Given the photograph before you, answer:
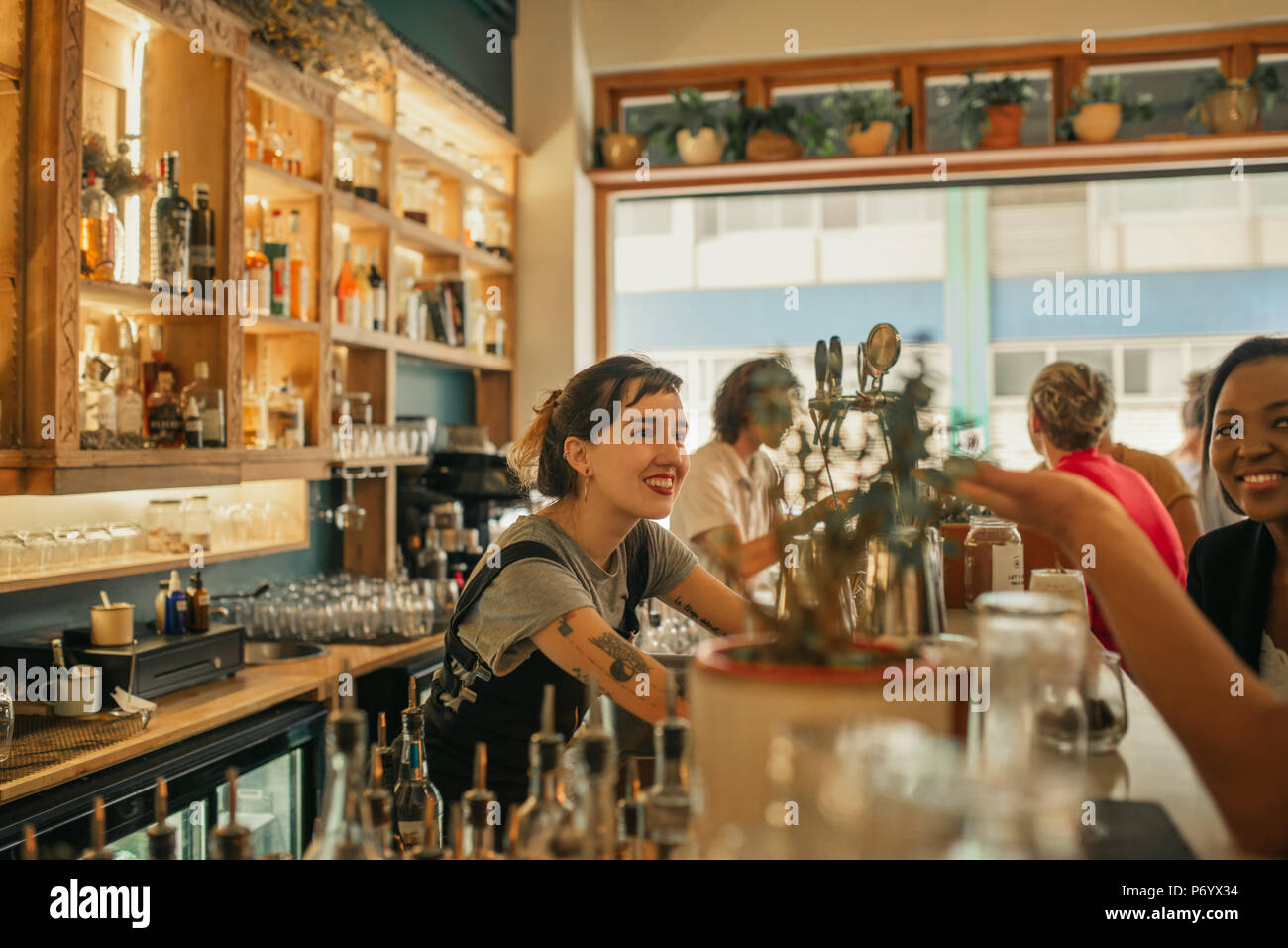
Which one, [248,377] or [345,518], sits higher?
[248,377]

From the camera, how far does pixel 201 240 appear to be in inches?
116

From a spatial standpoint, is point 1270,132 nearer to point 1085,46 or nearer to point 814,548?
point 1085,46

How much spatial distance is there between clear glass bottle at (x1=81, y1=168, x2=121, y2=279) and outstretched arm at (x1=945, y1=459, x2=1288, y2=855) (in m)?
2.29

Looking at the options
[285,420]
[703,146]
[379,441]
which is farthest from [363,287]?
[703,146]

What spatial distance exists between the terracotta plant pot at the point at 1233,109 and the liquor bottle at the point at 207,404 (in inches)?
180

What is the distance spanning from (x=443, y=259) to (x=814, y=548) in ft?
13.3

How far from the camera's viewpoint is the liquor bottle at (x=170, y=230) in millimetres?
2844

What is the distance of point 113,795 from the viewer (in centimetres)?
217

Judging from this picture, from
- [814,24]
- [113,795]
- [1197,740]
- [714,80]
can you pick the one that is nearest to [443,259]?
[714,80]

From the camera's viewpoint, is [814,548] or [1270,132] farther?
[1270,132]

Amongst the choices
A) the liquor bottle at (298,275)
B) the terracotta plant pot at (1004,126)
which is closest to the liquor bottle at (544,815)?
the liquor bottle at (298,275)

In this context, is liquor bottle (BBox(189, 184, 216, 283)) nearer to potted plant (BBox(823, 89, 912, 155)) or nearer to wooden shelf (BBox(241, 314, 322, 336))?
wooden shelf (BBox(241, 314, 322, 336))

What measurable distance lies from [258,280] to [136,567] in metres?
0.94

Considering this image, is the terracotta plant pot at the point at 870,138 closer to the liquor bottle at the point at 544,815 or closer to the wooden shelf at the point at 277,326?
the wooden shelf at the point at 277,326
